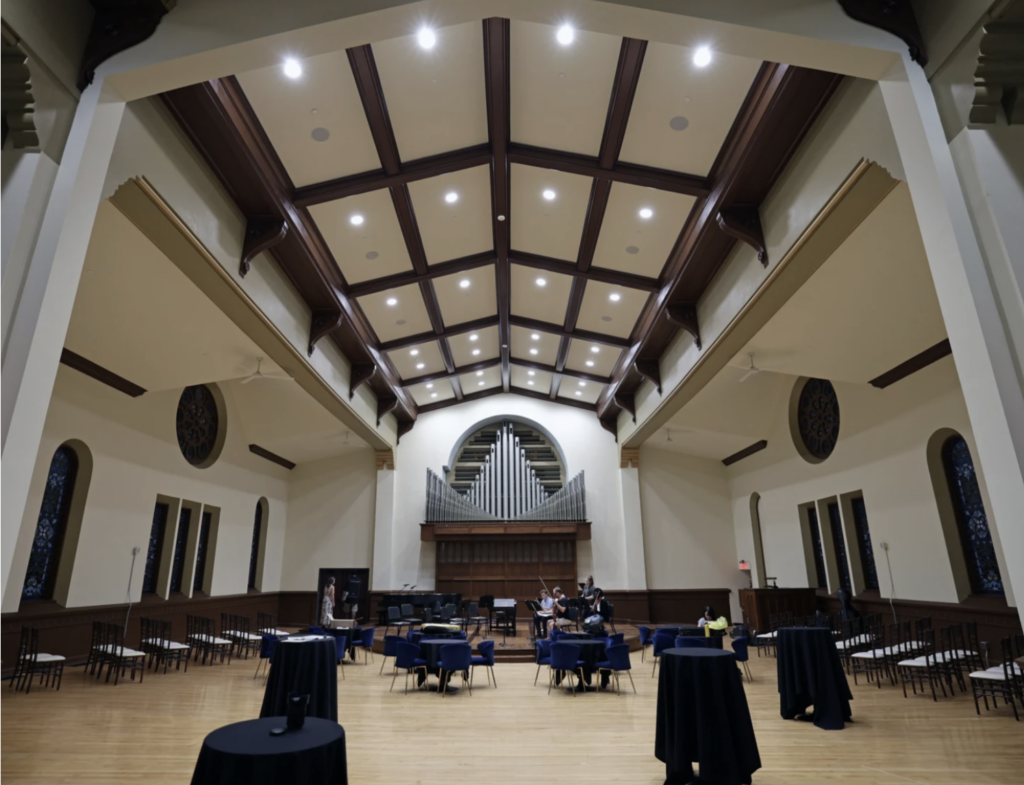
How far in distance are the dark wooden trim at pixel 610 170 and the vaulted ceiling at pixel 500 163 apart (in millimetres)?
18

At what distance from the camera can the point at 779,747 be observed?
A: 4.54 metres

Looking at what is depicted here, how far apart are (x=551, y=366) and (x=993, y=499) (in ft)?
34.6

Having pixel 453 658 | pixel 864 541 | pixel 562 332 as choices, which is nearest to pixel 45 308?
pixel 453 658

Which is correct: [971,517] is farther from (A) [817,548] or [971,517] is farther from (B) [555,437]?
(B) [555,437]

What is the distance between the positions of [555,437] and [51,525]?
33.3ft

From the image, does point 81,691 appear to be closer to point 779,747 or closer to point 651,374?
point 779,747

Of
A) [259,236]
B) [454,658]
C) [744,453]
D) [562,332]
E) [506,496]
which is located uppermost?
[562,332]

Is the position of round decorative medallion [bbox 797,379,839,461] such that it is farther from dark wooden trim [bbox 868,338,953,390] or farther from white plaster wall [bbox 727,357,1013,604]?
dark wooden trim [bbox 868,338,953,390]

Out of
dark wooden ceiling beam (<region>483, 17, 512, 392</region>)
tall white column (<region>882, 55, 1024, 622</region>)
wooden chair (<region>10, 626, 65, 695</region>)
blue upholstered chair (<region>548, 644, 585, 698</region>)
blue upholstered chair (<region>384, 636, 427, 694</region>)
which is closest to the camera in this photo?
tall white column (<region>882, 55, 1024, 622</region>)

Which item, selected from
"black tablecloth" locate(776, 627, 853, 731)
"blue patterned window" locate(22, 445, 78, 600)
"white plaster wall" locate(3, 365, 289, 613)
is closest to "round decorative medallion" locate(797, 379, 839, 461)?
"black tablecloth" locate(776, 627, 853, 731)

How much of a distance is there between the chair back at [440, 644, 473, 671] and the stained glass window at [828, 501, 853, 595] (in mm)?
6538

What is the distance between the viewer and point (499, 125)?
20.1ft

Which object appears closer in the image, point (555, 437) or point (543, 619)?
point (543, 619)

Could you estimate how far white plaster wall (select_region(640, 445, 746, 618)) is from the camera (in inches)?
529
